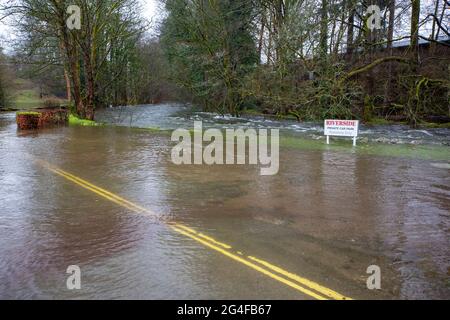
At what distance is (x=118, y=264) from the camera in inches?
214

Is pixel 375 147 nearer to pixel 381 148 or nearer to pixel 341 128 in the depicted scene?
pixel 381 148

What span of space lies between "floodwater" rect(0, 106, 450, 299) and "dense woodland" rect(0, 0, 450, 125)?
12414 mm

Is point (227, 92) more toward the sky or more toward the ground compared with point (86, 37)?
more toward the ground

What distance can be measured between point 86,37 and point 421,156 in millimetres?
22781

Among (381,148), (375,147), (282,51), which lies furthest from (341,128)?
(282,51)

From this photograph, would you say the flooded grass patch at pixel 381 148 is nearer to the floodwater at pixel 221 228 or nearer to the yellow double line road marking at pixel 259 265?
the floodwater at pixel 221 228

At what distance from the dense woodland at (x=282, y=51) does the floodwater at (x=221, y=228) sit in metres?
12.4

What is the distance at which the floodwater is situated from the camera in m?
4.91

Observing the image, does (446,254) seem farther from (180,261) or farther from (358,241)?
(180,261)

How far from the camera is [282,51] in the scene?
2561 centimetres

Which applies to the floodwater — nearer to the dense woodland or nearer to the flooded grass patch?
the flooded grass patch

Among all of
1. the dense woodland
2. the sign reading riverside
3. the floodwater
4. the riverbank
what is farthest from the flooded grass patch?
the dense woodland

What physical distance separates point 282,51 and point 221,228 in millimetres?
20782
